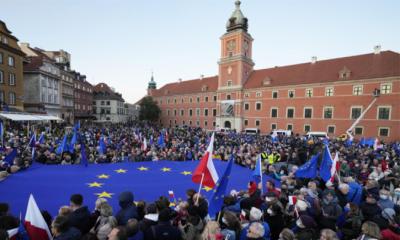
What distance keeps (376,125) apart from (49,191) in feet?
127

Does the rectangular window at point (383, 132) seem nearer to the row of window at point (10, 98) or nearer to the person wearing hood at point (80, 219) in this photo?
the person wearing hood at point (80, 219)

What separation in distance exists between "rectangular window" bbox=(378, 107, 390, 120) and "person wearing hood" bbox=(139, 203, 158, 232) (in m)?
37.4

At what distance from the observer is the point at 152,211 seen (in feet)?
12.0

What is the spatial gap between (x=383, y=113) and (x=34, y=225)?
39298mm

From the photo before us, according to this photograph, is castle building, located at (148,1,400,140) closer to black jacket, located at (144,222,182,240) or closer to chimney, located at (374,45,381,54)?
chimney, located at (374,45,381,54)

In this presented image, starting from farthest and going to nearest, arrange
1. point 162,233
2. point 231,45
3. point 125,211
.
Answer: point 231,45 → point 125,211 → point 162,233

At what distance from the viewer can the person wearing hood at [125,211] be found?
3.66m

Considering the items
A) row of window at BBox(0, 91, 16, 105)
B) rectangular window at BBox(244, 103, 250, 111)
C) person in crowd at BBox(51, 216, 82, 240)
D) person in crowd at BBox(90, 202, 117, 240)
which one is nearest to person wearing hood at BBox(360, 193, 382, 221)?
person in crowd at BBox(90, 202, 117, 240)

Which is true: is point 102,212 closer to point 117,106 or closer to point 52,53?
point 52,53

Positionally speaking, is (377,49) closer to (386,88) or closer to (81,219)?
(386,88)

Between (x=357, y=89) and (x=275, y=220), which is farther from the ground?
(x=357, y=89)

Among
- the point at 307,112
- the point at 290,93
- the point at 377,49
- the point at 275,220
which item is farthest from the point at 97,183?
the point at 377,49

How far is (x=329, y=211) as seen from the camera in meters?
3.99

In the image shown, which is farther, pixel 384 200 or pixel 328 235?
pixel 384 200
